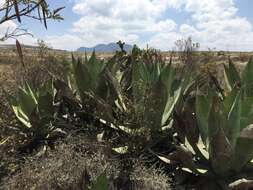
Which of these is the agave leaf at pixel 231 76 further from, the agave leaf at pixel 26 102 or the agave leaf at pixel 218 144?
the agave leaf at pixel 26 102

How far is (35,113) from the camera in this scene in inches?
219

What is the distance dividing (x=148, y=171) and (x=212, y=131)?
72 centimetres

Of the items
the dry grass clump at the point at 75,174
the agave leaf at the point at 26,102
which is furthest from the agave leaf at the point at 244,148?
the agave leaf at the point at 26,102

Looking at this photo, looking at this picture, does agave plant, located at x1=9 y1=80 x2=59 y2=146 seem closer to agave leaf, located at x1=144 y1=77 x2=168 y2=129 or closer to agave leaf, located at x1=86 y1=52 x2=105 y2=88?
agave leaf, located at x1=86 y1=52 x2=105 y2=88

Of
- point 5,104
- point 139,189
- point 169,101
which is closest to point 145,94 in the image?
point 169,101

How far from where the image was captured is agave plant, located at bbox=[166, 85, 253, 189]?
4.02m

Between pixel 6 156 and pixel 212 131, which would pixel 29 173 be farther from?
pixel 212 131

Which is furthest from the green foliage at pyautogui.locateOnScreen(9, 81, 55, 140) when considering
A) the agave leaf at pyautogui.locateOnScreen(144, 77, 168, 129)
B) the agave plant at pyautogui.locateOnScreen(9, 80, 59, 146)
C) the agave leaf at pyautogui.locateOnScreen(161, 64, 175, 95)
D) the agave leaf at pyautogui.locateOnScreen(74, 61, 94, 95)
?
the agave leaf at pyautogui.locateOnScreen(161, 64, 175, 95)

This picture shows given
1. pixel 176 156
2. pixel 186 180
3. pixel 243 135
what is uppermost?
pixel 243 135

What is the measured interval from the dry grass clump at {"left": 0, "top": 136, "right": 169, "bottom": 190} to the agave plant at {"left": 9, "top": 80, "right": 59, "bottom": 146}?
1.13 meters

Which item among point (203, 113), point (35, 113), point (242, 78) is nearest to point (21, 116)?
point (35, 113)

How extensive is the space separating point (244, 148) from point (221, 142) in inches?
9.1

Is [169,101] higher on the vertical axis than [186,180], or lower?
higher

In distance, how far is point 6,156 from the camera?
5.04 metres
